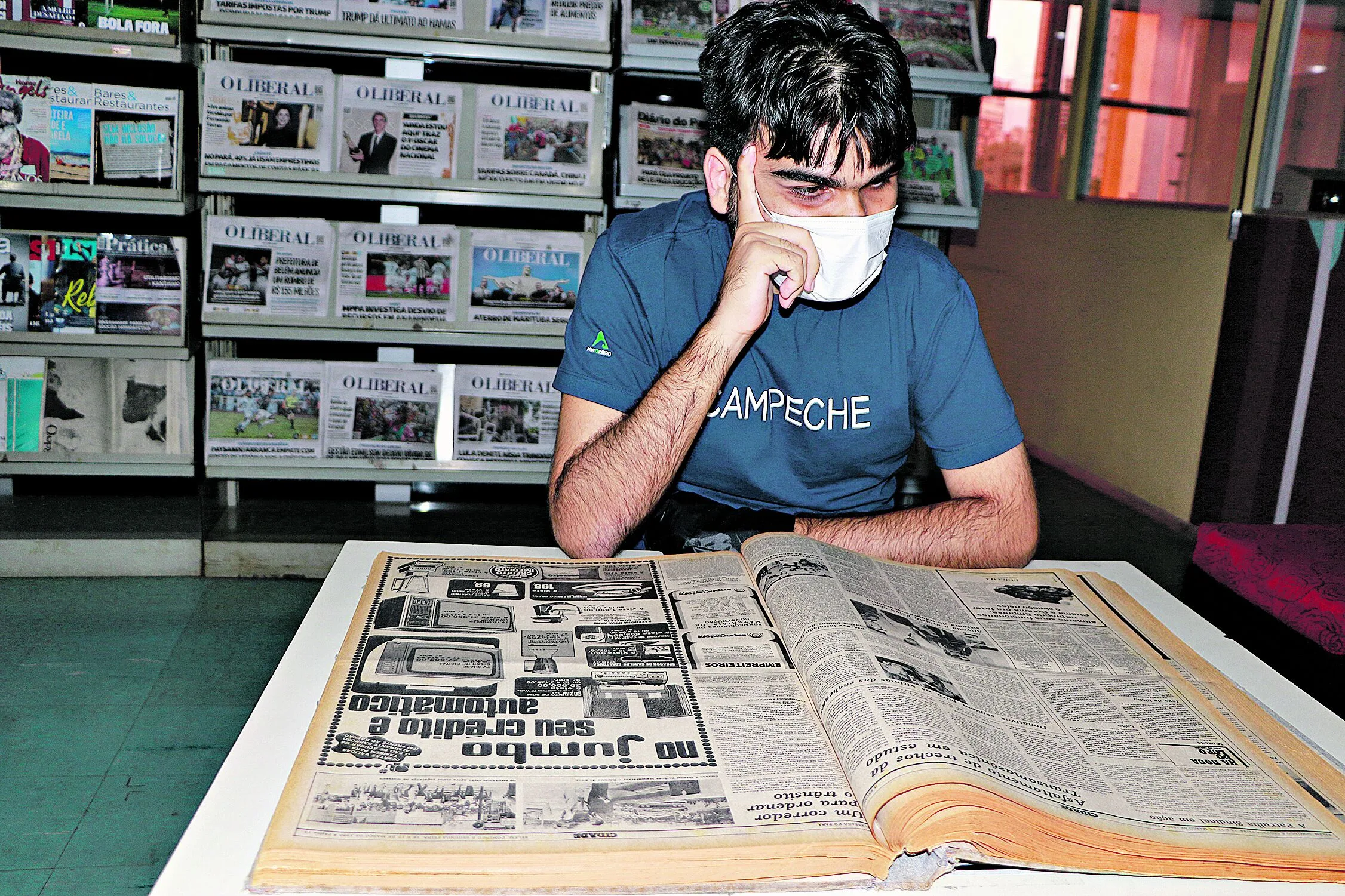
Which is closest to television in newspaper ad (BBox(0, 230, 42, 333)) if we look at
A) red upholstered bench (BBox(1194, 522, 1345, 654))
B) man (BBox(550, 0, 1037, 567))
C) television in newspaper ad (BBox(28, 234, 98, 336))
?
television in newspaper ad (BBox(28, 234, 98, 336))

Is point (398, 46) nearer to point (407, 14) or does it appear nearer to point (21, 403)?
point (407, 14)

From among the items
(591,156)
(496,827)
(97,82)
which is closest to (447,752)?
(496,827)

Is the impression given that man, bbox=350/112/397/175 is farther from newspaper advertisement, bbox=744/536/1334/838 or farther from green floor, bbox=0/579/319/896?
newspaper advertisement, bbox=744/536/1334/838

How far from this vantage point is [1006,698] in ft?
2.57

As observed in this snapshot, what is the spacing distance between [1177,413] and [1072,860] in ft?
11.5

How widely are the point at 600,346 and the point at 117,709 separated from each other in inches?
59.6

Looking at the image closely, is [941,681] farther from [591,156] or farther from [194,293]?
[194,293]

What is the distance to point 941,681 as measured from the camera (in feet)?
2.55

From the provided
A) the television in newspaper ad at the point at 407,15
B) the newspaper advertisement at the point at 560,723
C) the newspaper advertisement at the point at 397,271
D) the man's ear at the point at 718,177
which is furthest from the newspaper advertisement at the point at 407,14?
the newspaper advertisement at the point at 560,723

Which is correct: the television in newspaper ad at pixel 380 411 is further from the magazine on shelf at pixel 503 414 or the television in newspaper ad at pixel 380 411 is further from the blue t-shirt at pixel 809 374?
the blue t-shirt at pixel 809 374

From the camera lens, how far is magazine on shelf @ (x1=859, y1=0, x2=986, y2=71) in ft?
9.61

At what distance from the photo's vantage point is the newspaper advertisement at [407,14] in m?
2.82

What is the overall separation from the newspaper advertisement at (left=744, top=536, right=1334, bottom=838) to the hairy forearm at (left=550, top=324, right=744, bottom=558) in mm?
232

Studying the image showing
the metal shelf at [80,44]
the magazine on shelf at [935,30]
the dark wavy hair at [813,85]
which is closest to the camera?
the dark wavy hair at [813,85]
